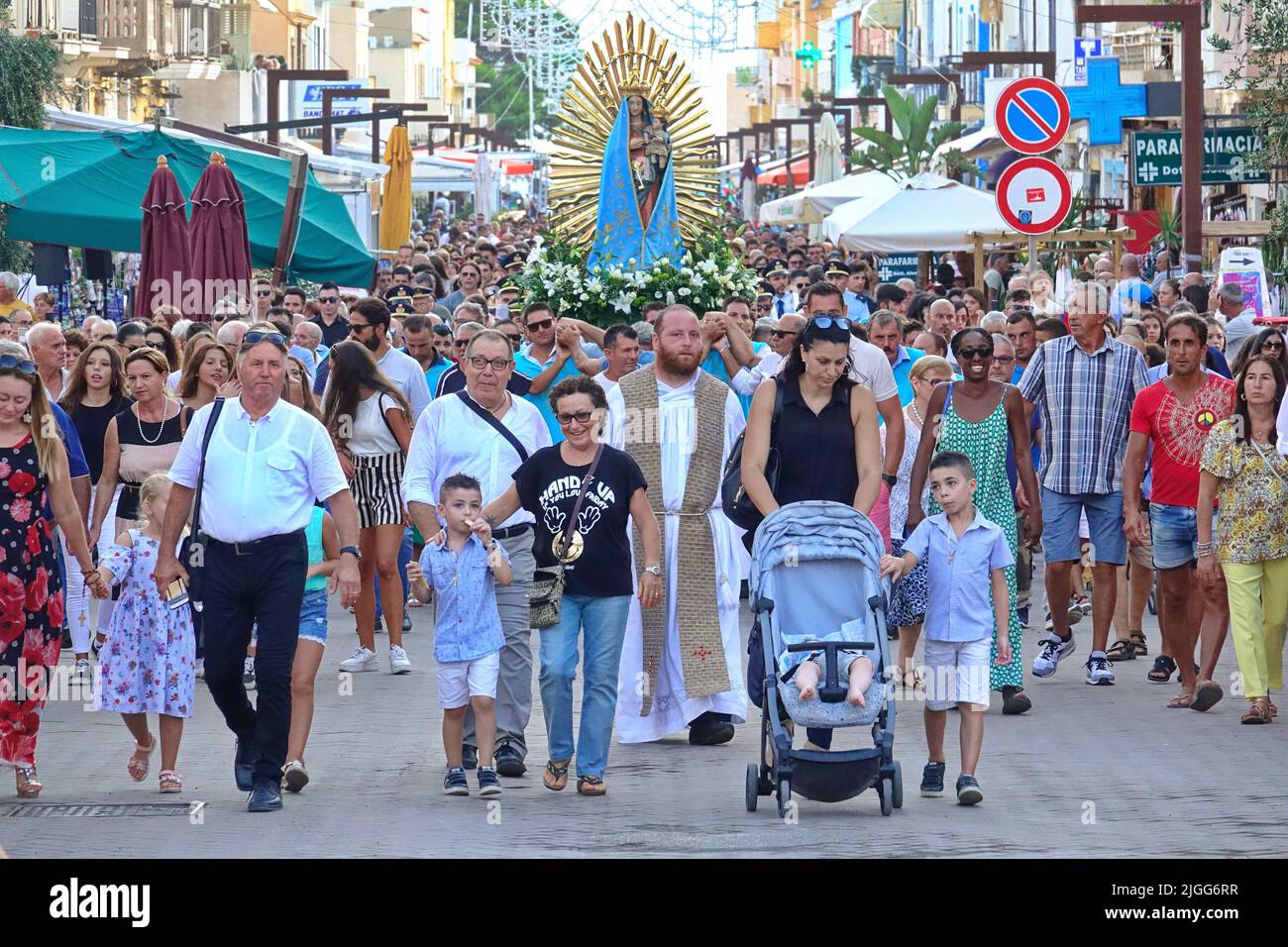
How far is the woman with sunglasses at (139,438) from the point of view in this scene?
432 inches

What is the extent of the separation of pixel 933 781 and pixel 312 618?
101 inches

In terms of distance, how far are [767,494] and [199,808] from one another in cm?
253

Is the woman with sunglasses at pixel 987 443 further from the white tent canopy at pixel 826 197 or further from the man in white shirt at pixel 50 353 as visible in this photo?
the white tent canopy at pixel 826 197

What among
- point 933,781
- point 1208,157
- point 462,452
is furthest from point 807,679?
point 1208,157

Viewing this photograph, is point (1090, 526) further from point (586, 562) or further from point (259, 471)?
point (259, 471)

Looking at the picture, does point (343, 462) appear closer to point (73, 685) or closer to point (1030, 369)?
point (73, 685)

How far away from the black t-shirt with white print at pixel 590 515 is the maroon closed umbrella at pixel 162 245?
880cm

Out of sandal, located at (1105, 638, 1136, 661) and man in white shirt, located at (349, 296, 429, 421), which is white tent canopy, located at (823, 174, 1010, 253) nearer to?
sandal, located at (1105, 638, 1136, 661)

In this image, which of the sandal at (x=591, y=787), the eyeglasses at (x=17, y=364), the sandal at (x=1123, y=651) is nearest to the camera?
the sandal at (x=591, y=787)

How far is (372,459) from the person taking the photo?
476 inches

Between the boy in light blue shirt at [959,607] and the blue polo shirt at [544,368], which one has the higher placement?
the blue polo shirt at [544,368]

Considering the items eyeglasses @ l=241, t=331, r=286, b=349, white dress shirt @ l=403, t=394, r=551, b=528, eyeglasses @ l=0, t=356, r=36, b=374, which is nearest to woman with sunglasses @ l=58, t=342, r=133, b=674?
eyeglasses @ l=0, t=356, r=36, b=374

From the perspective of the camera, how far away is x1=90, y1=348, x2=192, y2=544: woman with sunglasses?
1098 centimetres

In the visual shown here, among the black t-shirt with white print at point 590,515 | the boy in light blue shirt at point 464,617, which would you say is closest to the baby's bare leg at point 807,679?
the black t-shirt with white print at point 590,515
